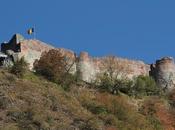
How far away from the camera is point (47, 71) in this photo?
7681 centimetres

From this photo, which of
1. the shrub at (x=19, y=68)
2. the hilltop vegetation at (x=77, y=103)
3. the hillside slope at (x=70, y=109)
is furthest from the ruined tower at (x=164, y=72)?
the shrub at (x=19, y=68)

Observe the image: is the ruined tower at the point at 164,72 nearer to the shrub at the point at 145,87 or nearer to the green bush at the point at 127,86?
the shrub at the point at 145,87

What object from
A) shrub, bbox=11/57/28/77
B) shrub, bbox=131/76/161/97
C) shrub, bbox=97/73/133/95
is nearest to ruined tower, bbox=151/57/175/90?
shrub, bbox=131/76/161/97

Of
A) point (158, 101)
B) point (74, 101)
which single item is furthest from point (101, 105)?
point (158, 101)

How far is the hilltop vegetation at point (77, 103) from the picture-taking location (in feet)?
217

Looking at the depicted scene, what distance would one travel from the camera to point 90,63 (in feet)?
267

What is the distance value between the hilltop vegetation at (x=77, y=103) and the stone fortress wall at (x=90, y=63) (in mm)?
1318

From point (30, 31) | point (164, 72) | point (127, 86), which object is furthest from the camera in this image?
point (164, 72)

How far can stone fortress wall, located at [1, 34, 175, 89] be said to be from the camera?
3061 inches

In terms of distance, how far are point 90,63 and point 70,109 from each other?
12.0 meters

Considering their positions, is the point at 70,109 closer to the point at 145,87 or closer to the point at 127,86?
the point at 127,86

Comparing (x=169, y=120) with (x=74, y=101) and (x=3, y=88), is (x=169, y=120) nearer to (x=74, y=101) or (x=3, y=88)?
(x=74, y=101)

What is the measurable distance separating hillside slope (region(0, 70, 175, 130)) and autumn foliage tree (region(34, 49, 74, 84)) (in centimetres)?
91

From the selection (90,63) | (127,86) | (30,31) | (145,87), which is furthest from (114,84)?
(30,31)
